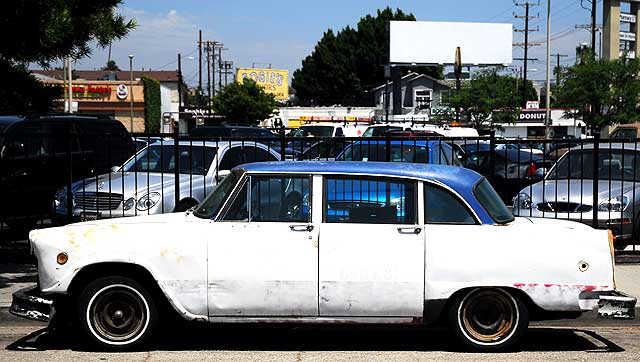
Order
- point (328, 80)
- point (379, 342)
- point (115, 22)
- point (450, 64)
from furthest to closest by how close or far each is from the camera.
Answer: point (328, 80), point (450, 64), point (115, 22), point (379, 342)

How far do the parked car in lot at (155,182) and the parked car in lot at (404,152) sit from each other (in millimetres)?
1431

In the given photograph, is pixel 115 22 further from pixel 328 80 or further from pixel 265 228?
pixel 328 80

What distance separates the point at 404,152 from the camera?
42.0 ft

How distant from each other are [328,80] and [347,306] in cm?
8657

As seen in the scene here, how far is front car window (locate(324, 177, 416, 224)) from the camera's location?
22.8ft

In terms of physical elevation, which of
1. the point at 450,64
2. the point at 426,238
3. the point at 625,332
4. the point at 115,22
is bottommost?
the point at 625,332

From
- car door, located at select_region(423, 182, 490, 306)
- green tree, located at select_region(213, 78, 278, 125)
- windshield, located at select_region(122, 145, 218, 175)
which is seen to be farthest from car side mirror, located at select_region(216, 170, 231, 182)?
green tree, located at select_region(213, 78, 278, 125)

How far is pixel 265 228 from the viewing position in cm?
690

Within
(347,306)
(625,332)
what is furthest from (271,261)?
(625,332)

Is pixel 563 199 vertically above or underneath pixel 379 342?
above

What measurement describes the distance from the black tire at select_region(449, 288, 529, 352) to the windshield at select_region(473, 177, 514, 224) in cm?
61

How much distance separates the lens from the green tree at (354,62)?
293ft

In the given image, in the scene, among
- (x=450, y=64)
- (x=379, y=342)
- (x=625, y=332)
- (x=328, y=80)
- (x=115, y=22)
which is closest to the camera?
(x=379, y=342)

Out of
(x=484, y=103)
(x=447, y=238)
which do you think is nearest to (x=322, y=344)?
(x=447, y=238)
